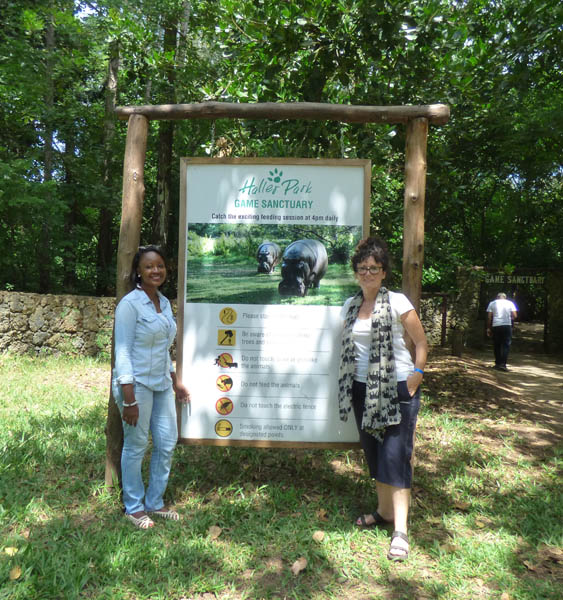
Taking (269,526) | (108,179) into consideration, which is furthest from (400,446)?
(108,179)

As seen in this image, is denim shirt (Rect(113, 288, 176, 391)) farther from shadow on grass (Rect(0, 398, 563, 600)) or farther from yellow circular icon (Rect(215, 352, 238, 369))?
shadow on grass (Rect(0, 398, 563, 600))

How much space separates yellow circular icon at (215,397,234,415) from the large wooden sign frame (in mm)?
738

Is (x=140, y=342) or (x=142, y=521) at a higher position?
(x=140, y=342)

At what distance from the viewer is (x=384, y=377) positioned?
314 cm

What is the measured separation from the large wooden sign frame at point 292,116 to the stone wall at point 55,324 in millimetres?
6628

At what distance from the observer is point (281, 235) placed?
3.72m

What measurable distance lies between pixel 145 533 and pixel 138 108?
9.74ft

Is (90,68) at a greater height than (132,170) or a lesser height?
greater

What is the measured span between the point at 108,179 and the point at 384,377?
1173 cm

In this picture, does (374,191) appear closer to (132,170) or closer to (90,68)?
(132,170)

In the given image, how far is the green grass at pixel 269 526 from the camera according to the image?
2.84m

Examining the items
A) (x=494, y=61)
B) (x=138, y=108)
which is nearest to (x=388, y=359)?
(x=138, y=108)

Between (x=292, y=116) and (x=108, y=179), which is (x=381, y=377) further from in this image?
(x=108, y=179)

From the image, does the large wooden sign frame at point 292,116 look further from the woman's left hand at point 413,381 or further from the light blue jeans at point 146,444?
the woman's left hand at point 413,381
